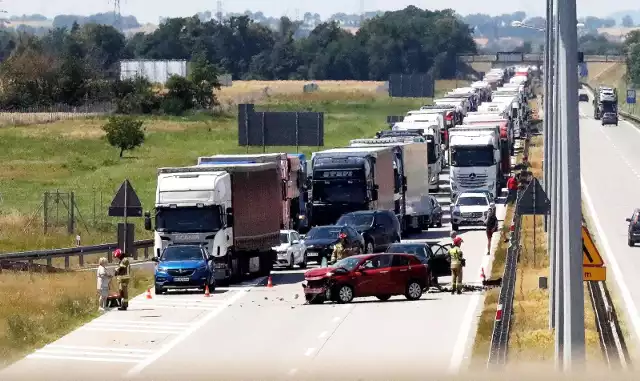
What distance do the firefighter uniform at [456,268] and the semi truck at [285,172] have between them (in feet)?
34.3

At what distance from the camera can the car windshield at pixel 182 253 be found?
139ft

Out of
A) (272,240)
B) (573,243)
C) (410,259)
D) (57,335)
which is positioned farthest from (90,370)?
(272,240)

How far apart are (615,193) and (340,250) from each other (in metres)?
36.1

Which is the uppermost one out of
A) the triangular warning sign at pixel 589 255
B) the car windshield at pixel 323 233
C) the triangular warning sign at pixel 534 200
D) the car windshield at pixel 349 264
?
the triangular warning sign at pixel 589 255

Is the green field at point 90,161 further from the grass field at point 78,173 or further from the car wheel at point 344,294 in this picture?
the car wheel at point 344,294

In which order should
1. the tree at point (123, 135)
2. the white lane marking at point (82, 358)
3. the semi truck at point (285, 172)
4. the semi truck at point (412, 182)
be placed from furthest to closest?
the tree at point (123, 135)
the semi truck at point (412, 182)
the semi truck at point (285, 172)
the white lane marking at point (82, 358)

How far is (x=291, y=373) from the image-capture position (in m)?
25.9

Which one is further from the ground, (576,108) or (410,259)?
(576,108)

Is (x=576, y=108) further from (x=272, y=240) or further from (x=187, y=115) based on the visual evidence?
(x=187, y=115)

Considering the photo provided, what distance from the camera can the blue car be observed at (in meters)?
41.9

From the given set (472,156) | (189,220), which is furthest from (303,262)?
(472,156)

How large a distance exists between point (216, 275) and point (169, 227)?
1986mm

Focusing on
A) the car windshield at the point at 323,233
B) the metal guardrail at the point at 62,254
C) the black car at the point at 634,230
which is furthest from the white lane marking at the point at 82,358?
the black car at the point at 634,230

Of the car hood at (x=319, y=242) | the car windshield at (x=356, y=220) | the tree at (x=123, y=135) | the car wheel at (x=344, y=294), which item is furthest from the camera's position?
the tree at (x=123, y=135)
